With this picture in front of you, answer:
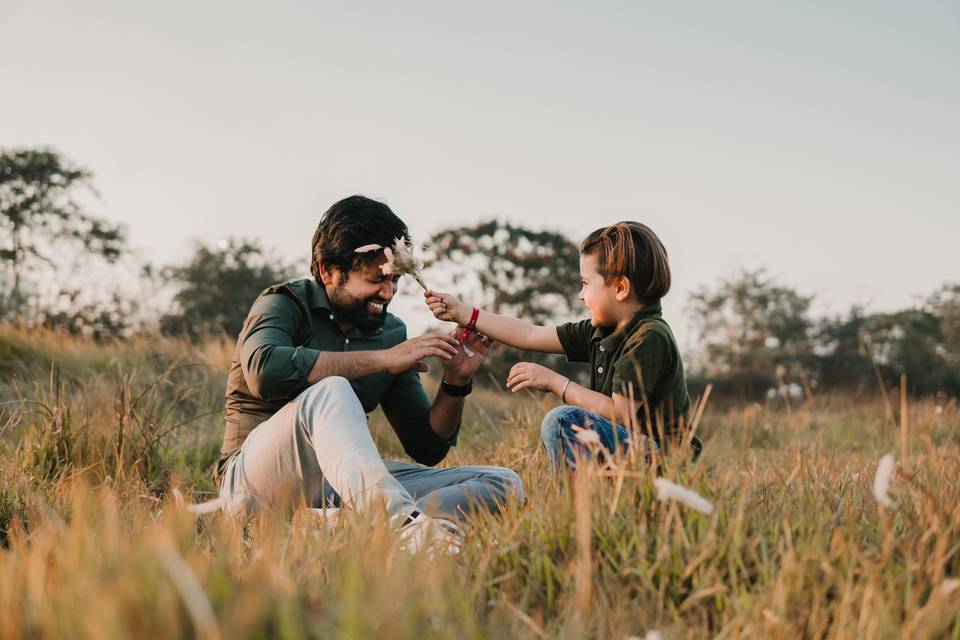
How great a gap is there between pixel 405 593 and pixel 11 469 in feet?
9.09

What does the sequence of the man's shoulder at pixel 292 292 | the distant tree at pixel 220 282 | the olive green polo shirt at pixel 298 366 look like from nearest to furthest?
the olive green polo shirt at pixel 298 366 < the man's shoulder at pixel 292 292 < the distant tree at pixel 220 282

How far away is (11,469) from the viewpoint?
3598 millimetres

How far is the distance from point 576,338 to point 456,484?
3.40 ft

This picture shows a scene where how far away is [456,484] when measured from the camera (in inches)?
137

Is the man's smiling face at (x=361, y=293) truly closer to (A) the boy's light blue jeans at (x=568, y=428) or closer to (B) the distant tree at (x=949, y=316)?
(A) the boy's light blue jeans at (x=568, y=428)

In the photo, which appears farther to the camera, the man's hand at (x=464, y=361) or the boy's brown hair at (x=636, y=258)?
the man's hand at (x=464, y=361)

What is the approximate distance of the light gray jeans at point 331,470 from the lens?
2857 mm

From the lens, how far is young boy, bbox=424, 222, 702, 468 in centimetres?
340

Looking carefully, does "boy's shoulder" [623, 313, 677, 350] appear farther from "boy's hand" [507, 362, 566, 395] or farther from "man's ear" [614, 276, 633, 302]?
"boy's hand" [507, 362, 566, 395]

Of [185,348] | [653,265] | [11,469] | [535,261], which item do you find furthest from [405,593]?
[535,261]

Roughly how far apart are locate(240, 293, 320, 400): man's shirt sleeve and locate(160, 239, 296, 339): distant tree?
55.6ft

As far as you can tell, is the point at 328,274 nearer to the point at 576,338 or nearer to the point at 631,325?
the point at 576,338

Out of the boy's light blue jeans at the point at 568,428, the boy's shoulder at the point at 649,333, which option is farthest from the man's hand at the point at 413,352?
the boy's shoulder at the point at 649,333

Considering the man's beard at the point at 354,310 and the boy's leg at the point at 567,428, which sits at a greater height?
the man's beard at the point at 354,310
